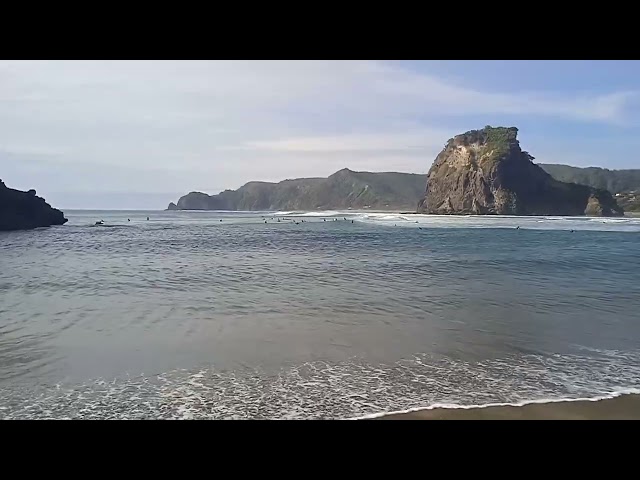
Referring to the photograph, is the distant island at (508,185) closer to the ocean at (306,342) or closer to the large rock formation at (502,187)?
the large rock formation at (502,187)

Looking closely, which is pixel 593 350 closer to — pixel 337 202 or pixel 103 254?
pixel 103 254

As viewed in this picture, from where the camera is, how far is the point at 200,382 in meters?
5.91

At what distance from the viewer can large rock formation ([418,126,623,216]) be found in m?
98.1

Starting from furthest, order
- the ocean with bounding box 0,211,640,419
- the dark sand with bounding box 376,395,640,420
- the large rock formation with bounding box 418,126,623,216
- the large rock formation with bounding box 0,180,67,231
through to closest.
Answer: the large rock formation with bounding box 418,126,623,216
the large rock formation with bounding box 0,180,67,231
the ocean with bounding box 0,211,640,419
the dark sand with bounding box 376,395,640,420

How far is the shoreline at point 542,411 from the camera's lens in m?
4.81

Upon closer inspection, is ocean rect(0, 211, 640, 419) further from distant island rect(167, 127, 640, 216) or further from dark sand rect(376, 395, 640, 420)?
distant island rect(167, 127, 640, 216)

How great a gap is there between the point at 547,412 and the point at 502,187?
100 metres

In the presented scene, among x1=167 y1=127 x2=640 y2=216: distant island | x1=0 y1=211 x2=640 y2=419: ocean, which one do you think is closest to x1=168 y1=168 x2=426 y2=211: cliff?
x1=167 y1=127 x2=640 y2=216: distant island

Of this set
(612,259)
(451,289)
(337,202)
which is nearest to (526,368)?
(451,289)

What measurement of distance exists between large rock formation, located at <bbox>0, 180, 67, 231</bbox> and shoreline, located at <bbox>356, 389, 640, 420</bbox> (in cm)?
5551

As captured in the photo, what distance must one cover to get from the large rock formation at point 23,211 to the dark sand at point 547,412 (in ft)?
182

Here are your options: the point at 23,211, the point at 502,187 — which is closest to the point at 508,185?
the point at 502,187

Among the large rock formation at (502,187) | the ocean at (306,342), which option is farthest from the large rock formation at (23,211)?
the large rock formation at (502,187)
